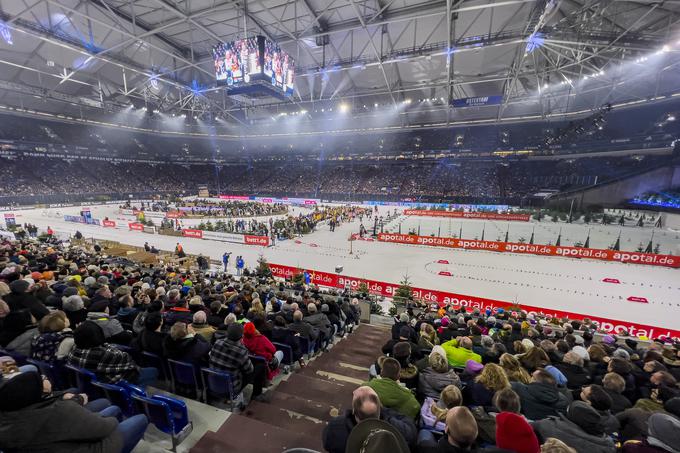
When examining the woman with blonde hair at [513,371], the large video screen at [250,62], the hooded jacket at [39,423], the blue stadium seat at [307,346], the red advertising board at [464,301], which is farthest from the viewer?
the large video screen at [250,62]

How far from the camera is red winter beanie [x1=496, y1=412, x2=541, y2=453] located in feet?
5.80

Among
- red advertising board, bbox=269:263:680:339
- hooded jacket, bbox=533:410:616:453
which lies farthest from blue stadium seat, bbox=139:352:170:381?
red advertising board, bbox=269:263:680:339

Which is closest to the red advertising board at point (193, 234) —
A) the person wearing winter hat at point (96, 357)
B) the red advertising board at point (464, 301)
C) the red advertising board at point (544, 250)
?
the red advertising board at point (464, 301)

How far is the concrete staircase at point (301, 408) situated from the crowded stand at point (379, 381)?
38 centimetres

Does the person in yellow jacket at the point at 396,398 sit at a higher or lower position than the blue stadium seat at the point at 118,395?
higher

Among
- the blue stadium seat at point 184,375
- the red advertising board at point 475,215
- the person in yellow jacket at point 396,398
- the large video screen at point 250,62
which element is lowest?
the blue stadium seat at point 184,375

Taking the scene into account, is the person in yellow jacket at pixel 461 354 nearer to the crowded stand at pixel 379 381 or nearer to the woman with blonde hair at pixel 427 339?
the crowded stand at pixel 379 381

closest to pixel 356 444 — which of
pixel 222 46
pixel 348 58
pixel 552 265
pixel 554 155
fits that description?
pixel 552 265

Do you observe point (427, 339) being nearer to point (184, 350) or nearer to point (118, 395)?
point (184, 350)

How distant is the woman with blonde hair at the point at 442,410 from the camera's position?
2543mm

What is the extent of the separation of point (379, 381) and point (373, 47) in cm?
2776

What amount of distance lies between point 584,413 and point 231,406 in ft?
11.9

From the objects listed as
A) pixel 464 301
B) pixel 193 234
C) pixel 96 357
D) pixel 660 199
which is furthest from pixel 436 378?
pixel 660 199

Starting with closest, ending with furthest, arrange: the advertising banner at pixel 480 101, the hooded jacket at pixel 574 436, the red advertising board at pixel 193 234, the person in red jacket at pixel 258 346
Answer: the hooded jacket at pixel 574 436, the person in red jacket at pixel 258 346, the red advertising board at pixel 193 234, the advertising banner at pixel 480 101
